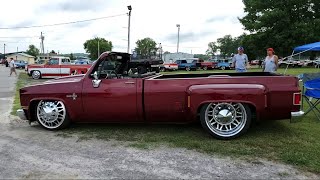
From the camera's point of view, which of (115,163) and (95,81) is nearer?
(115,163)

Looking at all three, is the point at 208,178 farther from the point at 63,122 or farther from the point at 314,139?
the point at 63,122

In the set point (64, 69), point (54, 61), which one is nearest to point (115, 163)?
point (64, 69)

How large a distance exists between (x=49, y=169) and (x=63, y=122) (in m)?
2.02

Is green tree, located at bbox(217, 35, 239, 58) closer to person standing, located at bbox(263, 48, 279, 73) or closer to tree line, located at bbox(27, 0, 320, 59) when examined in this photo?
tree line, located at bbox(27, 0, 320, 59)

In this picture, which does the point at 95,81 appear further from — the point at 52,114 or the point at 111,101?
the point at 52,114

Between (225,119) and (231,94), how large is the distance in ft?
1.40

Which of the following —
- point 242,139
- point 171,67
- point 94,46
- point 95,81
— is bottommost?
point 242,139

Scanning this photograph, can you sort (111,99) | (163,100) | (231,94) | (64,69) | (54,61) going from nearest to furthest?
(231,94) → (163,100) → (111,99) → (64,69) → (54,61)

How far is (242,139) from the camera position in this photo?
549cm

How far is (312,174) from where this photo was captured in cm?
403

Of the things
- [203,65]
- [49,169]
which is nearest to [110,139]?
[49,169]

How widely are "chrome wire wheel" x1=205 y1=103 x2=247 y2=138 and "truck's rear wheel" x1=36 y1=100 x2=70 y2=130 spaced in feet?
8.29

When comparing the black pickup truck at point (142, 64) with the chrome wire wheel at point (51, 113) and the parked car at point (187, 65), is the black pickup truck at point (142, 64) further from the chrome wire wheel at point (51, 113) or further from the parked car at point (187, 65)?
the parked car at point (187, 65)

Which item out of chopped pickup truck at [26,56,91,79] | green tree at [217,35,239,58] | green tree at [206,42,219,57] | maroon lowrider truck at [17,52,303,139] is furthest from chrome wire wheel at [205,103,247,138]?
green tree at [206,42,219,57]
